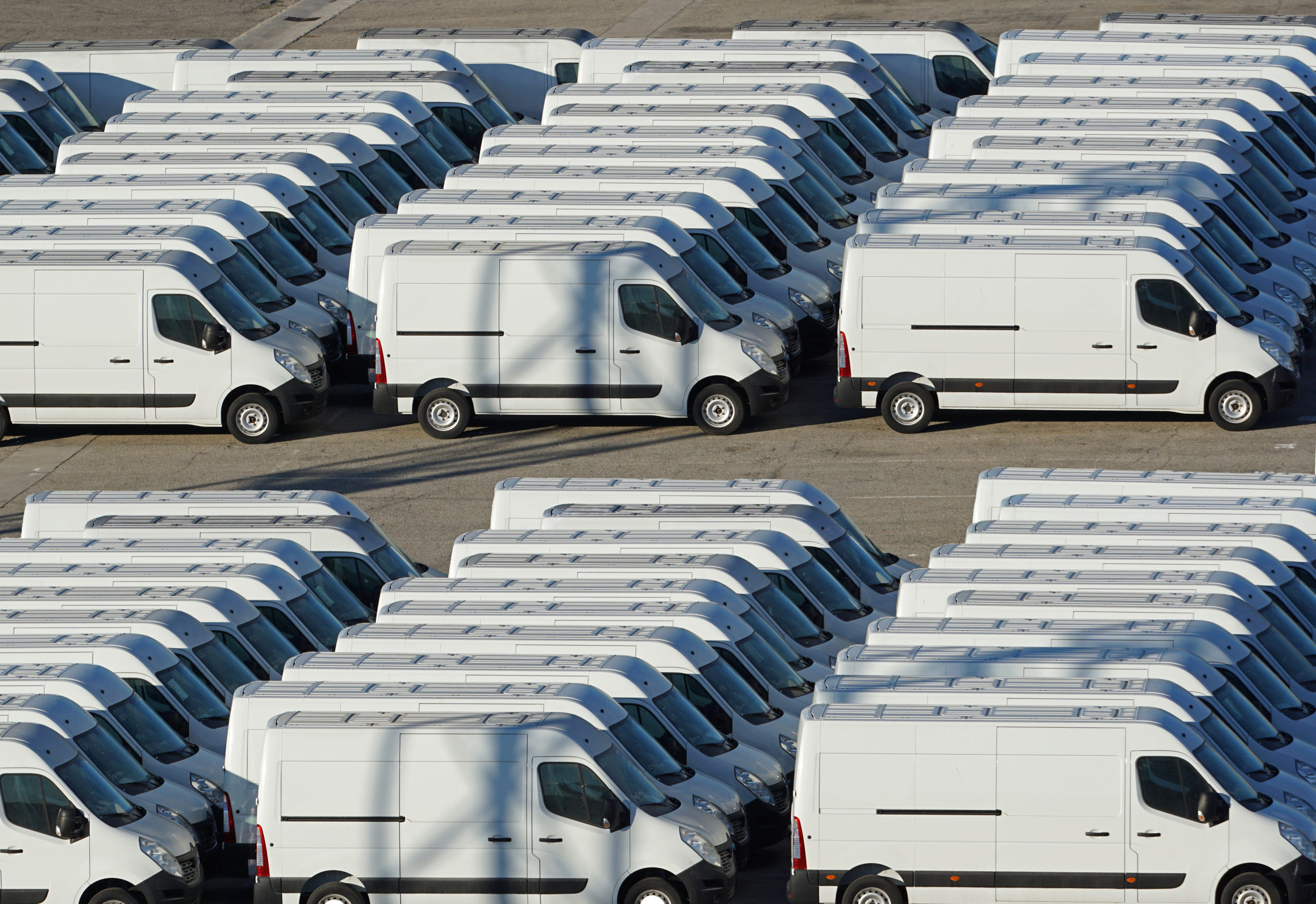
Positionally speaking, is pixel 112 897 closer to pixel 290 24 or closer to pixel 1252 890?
pixel 1252 890

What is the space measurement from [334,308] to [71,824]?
14.1m

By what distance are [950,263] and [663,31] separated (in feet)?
76.6

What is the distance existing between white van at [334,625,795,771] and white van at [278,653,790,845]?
159 mm

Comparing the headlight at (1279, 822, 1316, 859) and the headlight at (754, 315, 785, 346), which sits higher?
the headlight at (754, 315, 785, 346)

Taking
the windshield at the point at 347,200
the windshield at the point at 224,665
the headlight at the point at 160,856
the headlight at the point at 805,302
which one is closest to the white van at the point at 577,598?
the windshield at the point at 224,665

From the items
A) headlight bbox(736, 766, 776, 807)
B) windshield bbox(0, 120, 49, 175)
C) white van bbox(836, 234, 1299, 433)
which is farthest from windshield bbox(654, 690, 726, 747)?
windshield bbox(0, 120, 49, 175)

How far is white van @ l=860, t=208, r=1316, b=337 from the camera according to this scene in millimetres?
28891

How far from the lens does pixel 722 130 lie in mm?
34219

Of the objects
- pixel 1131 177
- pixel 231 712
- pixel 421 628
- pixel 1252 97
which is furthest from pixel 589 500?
pixel 1252 97

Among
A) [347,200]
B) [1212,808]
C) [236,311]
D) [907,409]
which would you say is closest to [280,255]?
[236,311]


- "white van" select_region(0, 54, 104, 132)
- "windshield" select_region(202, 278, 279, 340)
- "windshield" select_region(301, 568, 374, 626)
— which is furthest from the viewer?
"white van" select_region(0, 54, 104, 132)

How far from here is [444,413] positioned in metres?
29.9

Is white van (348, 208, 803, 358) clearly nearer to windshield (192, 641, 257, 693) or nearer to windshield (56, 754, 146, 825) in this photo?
windshield (192, 641, 257, 693)

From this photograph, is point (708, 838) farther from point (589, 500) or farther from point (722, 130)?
point (722, 130)
